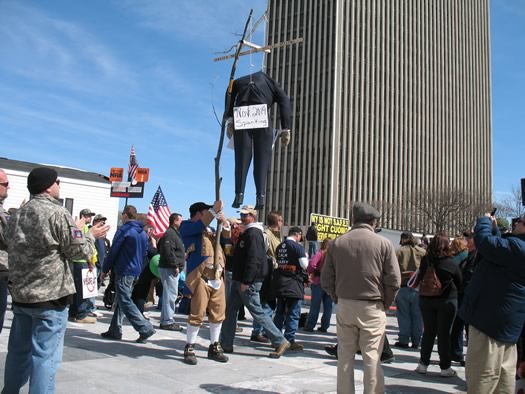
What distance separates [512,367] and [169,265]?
586cm

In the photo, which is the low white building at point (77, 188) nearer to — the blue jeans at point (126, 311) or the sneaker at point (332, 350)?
the blue jeans at point (126, 311)

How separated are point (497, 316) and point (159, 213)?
13.1 metres

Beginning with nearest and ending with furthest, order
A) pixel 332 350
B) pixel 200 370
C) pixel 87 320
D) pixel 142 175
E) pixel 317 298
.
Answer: pixel 200 370, pixel 332 350, pixel 87 320, pixel 317 298, pixel 142 175

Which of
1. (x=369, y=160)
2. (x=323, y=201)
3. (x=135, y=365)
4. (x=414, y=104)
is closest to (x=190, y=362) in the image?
(x=135, y=365)

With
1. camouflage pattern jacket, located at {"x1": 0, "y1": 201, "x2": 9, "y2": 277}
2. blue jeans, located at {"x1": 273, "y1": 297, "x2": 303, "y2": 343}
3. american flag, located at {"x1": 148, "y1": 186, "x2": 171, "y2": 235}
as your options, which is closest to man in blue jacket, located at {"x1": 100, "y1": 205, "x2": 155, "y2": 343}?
blue jeans, located at {"x1": 273, "y1": 297, "x2": 303, "y2": 343}

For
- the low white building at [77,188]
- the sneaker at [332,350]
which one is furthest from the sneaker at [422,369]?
the low white building at [77,188]

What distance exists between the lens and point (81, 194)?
2964cm

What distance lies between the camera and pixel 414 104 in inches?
3371

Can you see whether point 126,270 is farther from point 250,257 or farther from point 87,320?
point 87,320

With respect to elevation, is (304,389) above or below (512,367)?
below

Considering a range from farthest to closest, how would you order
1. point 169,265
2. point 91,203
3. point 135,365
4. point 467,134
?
point 467,134, point 91,203, point 169,265, point 135,365

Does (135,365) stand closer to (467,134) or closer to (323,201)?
(323,201)

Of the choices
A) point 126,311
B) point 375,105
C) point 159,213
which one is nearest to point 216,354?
point 126,311

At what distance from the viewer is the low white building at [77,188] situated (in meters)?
27.5
